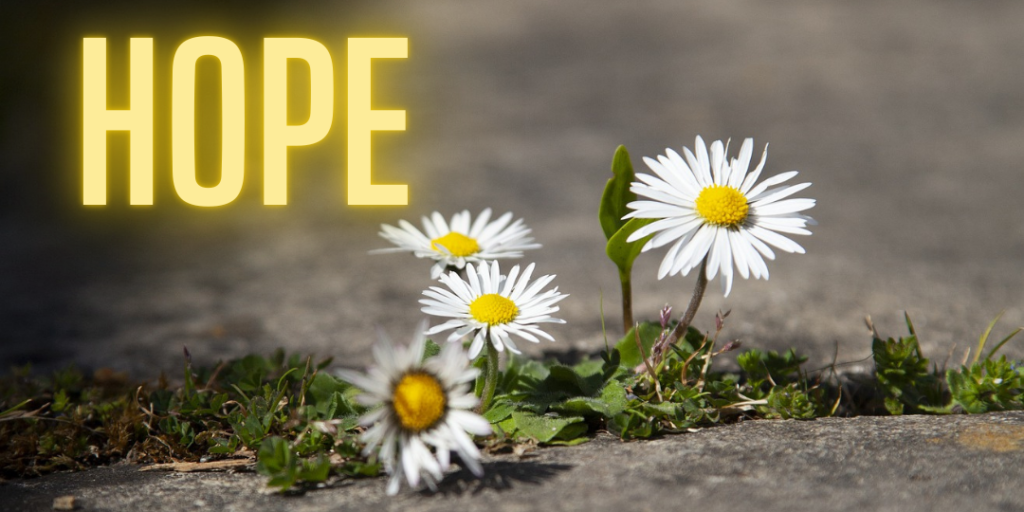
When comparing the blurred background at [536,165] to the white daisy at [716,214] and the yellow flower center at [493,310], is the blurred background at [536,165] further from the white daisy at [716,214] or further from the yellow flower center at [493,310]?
the yellow flower center at [493,310]

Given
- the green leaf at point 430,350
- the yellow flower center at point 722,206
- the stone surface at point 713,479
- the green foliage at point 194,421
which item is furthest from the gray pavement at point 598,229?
the yellow flower center at point 722,206

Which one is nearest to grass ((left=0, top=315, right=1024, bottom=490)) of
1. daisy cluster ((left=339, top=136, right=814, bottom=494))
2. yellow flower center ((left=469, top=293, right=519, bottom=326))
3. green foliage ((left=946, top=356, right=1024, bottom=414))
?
green foliage ((left=946, top=356, right=1024, bottom=414))

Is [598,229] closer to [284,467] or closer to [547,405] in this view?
[547,405]

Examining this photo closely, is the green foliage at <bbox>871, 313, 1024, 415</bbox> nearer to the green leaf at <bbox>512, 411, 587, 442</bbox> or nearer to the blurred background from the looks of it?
the blurred background

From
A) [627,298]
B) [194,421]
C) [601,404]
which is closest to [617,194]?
[627,298]

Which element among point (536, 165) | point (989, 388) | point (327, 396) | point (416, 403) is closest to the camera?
point (416, 403)

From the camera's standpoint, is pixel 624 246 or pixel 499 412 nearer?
pixel 499 412
